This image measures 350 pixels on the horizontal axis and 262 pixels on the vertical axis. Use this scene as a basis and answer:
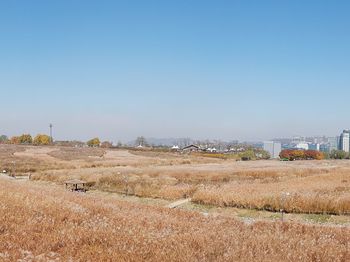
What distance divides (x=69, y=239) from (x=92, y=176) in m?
41.6

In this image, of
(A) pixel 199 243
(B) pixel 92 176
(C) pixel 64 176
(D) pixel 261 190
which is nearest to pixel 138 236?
(A) pixel 199 243

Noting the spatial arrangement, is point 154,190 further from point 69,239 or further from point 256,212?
point 69,239

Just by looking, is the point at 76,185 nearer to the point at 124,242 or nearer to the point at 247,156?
the point at 124,242

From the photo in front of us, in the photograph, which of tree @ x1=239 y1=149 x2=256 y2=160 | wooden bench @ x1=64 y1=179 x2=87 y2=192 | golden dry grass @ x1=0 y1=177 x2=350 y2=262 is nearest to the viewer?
golden dry grass @ x1=0 y1=177 x2=350 y2=262

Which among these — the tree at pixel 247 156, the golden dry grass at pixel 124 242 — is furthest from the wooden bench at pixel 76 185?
the tree at pixel 247 156

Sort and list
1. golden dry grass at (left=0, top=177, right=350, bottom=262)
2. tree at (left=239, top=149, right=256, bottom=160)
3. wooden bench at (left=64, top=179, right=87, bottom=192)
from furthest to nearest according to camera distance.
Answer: tree at (left=239, top=149, right=256, bottom=160)
wooden bench at (left=64, top=179, right=87, bottom=192)
golden dry grass at (left=0, top=177, right=350, bottom=262)

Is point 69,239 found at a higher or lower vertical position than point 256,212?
higher

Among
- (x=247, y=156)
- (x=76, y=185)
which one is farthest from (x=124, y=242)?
(x=247, y=156)

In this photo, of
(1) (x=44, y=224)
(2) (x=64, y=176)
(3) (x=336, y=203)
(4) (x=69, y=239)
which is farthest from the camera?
(2) (x=64, y=176)

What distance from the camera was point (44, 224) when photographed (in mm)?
9648

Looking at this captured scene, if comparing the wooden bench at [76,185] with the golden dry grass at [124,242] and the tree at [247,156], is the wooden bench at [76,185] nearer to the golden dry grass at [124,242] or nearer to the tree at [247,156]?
the golden dry grass at [124,242]

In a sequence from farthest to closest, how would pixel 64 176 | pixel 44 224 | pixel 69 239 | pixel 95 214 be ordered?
1. pixel 64 176
2. pixel 95 214
3. pixel 44 224
4. pixel 69 239

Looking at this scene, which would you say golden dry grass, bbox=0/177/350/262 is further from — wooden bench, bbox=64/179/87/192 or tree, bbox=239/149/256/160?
tree, bbox=239/149/256/160

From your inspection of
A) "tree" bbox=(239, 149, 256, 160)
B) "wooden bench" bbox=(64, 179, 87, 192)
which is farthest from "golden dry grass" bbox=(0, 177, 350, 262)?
"tree" bbox=(239, 149, 256, 160)
